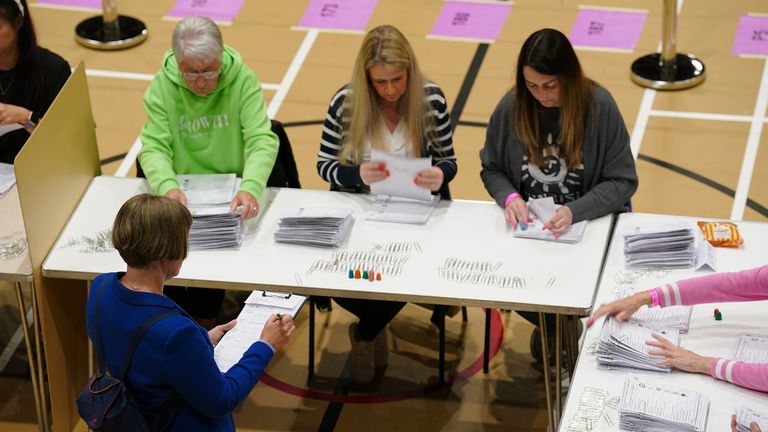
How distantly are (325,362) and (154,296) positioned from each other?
2349 mm

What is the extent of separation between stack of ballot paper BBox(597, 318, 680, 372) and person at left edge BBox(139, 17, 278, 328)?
1.73 meters

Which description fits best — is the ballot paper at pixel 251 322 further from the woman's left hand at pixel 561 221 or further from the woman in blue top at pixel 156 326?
the woman's left hand at pixel 561 221

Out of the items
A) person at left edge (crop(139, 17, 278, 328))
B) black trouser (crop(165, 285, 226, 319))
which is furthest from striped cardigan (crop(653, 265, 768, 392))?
black trouser (crop(165, 285, 226, 319))

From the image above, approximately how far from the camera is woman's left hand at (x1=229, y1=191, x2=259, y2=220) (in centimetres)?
489

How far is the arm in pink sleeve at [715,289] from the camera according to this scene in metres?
4.08

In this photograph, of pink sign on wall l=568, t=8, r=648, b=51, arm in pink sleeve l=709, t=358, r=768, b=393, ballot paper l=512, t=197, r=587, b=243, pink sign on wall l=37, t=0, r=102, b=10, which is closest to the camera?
arm in pink sleeve l=709, t=358, r=768, b=393

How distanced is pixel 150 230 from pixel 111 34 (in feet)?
19.0

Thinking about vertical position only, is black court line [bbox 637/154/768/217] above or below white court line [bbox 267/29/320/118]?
above

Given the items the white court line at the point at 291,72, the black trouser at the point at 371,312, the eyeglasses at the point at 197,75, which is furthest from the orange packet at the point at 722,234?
the white court line at the point at 291,72

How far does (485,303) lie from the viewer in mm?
4367

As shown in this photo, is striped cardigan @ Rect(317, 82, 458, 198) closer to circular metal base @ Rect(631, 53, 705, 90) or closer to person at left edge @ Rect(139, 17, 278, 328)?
person at left edge @ Rect(139, 17, 278, 328)

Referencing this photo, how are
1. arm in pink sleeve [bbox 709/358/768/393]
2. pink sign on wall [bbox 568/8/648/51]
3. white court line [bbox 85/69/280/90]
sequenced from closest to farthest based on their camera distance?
arm in pink sleeve [bbox 709/358/768/393]
white court line [bbox 85/69/280/90]
pink sign on wall [bbox 568/8/648/51]

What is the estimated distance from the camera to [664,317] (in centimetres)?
417

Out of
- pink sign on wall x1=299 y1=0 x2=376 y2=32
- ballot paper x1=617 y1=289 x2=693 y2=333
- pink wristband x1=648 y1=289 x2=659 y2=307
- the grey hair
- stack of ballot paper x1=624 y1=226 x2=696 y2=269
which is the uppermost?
the grey hair
